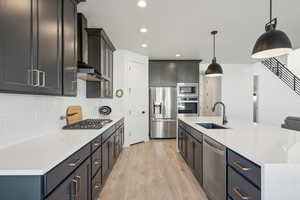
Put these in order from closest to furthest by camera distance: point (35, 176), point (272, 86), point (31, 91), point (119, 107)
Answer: point (35, 176) → point (31, 91) → point (119, 107) → point (272, 86)

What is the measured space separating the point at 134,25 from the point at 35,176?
2943mm

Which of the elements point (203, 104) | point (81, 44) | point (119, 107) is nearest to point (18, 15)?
point (81, 44)

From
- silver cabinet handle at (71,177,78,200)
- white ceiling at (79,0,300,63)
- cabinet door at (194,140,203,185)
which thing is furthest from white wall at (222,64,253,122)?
silver cabinet handle at (71,177,78,200)

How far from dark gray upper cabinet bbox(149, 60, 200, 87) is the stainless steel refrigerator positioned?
0.98ft

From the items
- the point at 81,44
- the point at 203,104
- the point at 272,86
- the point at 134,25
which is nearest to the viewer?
the point at 81,44

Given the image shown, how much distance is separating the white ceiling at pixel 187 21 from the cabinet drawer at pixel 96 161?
2097 mm

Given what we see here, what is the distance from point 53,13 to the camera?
1.64m

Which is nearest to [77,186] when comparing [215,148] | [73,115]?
[215,148]

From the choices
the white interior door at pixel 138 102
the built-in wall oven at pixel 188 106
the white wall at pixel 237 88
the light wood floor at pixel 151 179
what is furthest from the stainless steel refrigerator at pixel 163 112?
the white wall at pixel 237 88

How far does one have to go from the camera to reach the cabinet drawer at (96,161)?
1.92 m

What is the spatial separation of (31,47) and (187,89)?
4912 mm

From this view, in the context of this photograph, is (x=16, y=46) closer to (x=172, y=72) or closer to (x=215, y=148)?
(x=215, y=148)

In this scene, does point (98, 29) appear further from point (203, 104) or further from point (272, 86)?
point (272, 86)

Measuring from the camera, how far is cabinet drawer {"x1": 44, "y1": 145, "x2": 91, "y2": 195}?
1.03 metres
